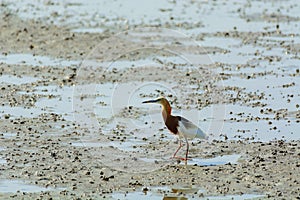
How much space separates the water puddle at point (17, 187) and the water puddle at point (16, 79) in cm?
538

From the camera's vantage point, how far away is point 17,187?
405 inches

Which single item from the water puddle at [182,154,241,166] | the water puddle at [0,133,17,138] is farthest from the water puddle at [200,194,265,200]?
the water puddle at [0,133,17,138]

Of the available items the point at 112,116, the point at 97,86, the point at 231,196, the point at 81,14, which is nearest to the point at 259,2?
the point at 81,14

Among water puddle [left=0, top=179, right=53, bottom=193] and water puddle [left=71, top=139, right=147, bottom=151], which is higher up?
water puddle [left=71, top=139, right=147, bottom=151]

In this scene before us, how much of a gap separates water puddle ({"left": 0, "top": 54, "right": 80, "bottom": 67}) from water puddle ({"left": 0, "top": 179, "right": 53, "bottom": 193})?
693 centimetres

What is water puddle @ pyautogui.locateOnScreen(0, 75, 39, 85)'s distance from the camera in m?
15.7

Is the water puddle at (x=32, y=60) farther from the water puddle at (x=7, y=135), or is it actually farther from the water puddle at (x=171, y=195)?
the water puddle at (x=171, y=195)

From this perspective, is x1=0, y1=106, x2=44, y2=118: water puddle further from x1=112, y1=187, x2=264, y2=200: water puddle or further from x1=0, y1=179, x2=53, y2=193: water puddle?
x1=112, y1=187, x2=264, y2=200: water puddle

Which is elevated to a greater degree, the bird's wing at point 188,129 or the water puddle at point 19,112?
the water puddle at point 19,112

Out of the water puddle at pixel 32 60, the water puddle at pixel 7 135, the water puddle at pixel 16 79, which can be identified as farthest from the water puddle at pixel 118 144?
the water puddle at pixel 32 60

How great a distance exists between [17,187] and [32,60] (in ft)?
24.8

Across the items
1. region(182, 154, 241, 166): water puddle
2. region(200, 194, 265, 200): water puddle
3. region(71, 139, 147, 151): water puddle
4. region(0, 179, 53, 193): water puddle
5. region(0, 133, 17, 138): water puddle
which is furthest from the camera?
region(0, 133, 17, 138): water puddle

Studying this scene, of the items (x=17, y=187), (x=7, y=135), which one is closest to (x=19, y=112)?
(x=7, y=135)

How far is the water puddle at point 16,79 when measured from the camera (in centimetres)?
1572
